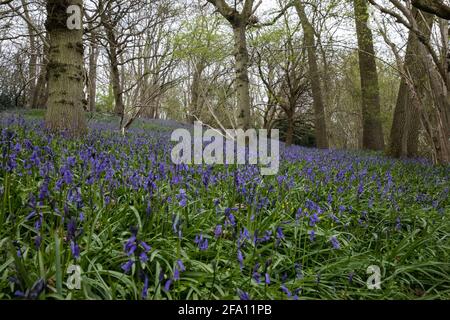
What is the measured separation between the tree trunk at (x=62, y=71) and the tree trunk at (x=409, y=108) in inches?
260

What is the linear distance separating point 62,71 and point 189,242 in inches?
174

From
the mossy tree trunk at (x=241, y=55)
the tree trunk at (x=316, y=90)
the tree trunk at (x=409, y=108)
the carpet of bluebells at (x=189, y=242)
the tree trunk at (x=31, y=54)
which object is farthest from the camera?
the tree trunk at (x=316, y=90)

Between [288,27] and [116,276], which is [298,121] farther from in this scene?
[116,276]

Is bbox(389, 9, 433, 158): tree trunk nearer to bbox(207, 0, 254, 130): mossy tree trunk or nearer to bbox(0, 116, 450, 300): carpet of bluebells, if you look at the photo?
Result: bbox(207, 0, 254, 130): mossy tree trunk

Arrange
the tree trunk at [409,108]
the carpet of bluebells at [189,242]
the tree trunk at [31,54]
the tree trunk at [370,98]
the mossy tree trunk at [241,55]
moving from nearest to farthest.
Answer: the carpet of bluebells at [189,242] < the tree trunk at [409,108] < the mossy tree trunk at [241,55] < the tree trunk at [31,54] < the tree trunk at [370,98]

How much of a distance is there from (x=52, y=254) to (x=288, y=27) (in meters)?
12.6

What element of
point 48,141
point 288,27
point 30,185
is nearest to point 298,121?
point 288,27

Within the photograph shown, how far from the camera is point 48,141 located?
13.9 ft

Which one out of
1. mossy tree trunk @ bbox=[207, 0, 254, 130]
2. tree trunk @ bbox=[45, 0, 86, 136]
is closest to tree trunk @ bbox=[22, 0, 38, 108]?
tree trunk @ bbox=[45, 0, 86, 136]

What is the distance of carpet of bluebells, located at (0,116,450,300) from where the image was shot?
1.82 meters

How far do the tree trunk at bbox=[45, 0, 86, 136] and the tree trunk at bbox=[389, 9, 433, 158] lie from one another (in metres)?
6.61

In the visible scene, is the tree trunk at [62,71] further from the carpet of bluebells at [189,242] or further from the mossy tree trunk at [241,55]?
the mossy tree trunk at [241,55]

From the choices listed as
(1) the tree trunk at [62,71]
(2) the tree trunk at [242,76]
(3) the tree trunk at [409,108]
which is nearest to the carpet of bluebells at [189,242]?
(1) the tree trunk at [62,71]

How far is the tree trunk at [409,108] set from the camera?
7566 millimetres
